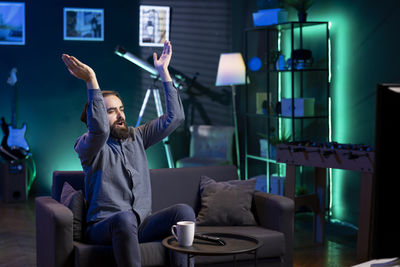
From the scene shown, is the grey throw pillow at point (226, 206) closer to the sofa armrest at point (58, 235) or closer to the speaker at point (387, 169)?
the sofa armrest at point (58, 235)

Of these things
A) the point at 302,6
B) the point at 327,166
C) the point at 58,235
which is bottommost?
the point at 58,235

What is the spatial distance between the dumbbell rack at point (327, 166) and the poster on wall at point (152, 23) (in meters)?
3.11

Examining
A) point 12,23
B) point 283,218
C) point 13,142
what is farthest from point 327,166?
point 12,23

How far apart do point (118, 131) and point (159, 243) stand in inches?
25.5

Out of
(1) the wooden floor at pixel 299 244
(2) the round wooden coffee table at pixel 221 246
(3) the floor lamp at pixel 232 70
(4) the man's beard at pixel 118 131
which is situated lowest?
(1) the wooden floor at pixel 299 244

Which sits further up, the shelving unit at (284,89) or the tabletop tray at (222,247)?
the shelving unit at (284,89)

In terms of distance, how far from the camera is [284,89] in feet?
20.6

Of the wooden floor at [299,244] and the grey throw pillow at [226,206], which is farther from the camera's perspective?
the wooden floor at [299,244]

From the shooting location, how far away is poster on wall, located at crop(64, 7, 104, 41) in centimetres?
700

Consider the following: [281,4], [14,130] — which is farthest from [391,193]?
[14,130]

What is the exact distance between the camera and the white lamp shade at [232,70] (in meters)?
6.28

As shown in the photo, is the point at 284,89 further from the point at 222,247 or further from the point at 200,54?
the point at 222,247

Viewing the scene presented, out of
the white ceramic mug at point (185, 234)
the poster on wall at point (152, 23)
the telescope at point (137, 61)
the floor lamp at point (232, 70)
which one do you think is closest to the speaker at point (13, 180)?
the telescope at point (137, 61)

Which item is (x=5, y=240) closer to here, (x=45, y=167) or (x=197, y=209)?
(x=197, y=209)
